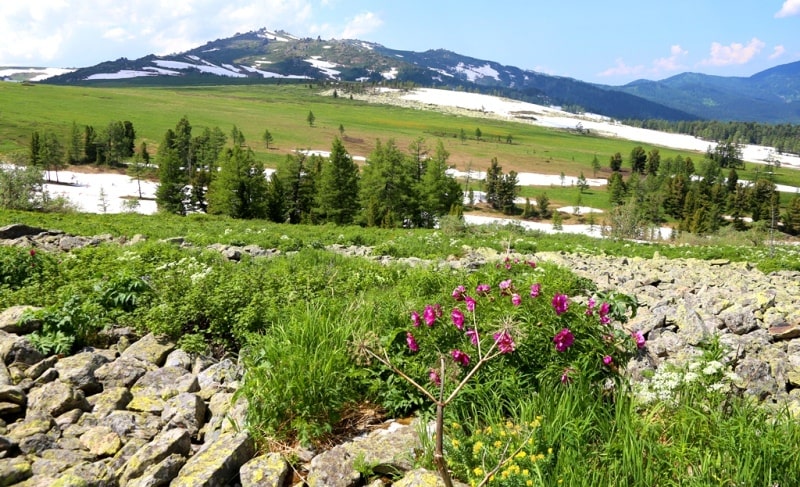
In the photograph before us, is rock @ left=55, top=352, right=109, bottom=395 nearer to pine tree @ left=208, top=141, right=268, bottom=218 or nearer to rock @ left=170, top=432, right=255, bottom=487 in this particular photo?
rock @ left=170, top=432, right=255, bottom=487

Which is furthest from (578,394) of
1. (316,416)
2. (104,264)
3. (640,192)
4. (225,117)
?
(225,117)

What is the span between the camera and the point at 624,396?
15.3ft

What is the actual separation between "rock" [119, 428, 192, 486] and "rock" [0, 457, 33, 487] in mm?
795

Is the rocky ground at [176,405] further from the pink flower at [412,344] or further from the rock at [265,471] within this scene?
the pink flower at [412,344]

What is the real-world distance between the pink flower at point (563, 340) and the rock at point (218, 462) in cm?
308

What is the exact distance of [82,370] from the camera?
6.03m

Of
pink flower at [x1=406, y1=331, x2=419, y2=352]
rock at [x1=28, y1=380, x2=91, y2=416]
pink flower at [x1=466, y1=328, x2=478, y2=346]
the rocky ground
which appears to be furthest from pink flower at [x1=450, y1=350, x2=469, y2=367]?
rock at [x1=28, y1=380, x2=91, y2=416]

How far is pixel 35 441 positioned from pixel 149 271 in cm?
597

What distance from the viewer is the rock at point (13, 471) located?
13.2 feet

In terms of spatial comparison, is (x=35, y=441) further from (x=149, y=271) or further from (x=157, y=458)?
(x=149, y=271)

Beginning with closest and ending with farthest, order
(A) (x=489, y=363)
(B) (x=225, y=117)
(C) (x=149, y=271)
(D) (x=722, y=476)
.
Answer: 1. (D) (x=722, y=476)
2. (A) (x=489, y=363)
3. (C) (x=149, y=271)
4. (B) (x=225, y=117)

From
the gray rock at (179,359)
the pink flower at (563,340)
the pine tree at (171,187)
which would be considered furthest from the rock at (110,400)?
the pine tree at (171,187)

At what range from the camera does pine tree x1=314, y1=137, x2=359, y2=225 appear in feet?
215

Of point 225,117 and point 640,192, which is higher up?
point 225,117
